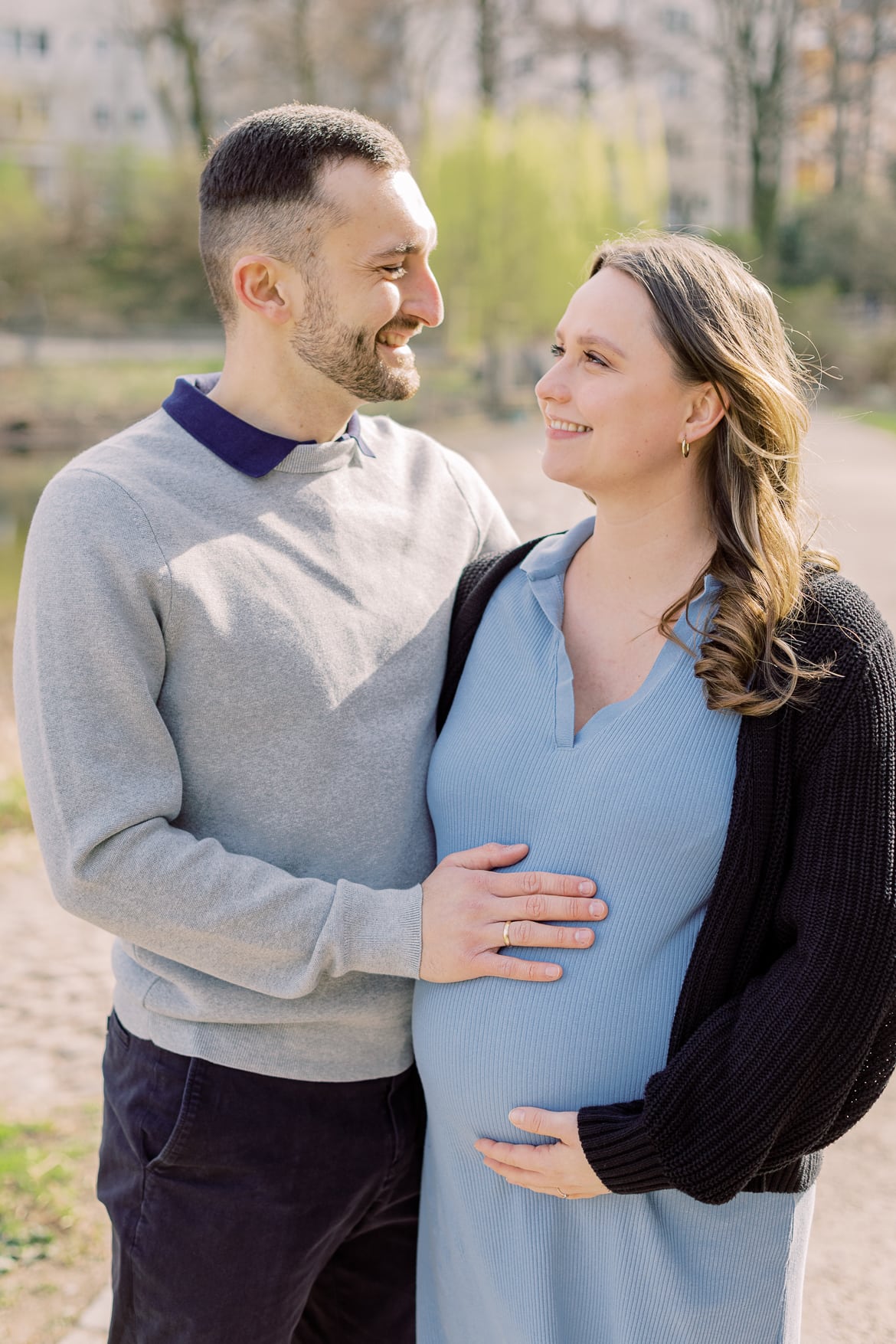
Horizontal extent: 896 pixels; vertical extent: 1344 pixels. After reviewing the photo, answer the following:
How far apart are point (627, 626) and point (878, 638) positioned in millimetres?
465

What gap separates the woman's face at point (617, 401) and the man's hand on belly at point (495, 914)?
0.70m

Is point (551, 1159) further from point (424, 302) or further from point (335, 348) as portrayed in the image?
point (424, 302)

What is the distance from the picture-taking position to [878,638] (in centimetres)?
197

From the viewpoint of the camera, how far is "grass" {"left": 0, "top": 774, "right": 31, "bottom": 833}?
6.96 metres

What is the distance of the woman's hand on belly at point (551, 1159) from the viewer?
6.44 feet

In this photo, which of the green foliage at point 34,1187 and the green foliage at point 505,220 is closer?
the green foliage at point 34,1187

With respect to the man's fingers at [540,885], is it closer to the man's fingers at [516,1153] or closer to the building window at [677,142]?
the man's fingers at [516,1153]

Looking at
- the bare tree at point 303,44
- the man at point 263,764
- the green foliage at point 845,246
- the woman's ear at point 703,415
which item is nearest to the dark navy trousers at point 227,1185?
the man at point 263,764

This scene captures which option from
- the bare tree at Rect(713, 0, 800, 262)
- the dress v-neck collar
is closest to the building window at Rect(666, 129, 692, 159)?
the bare tree at Rect(713, 0, 800, 262)

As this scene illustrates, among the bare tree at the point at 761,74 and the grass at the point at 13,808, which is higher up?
the bare tree at the point at 761,74

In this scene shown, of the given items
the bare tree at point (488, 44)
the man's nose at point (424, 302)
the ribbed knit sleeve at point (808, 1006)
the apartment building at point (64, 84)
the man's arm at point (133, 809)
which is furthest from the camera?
the apartment building at point (64, 84)

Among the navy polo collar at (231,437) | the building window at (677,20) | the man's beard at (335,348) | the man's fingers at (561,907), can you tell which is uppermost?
→ the building window at (677,20)

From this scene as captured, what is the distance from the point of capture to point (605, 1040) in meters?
2.01

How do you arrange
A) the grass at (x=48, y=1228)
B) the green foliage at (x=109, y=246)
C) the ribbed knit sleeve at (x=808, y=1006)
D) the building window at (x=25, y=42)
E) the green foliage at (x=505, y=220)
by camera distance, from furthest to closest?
the building window at (x=25, y=42), the green foliage at (x=109, y=246), the green foliage at (x=505, y=220), the grass at (x=48, y=1228), the ribbed knit sleeve at (x=808, y=1006)
